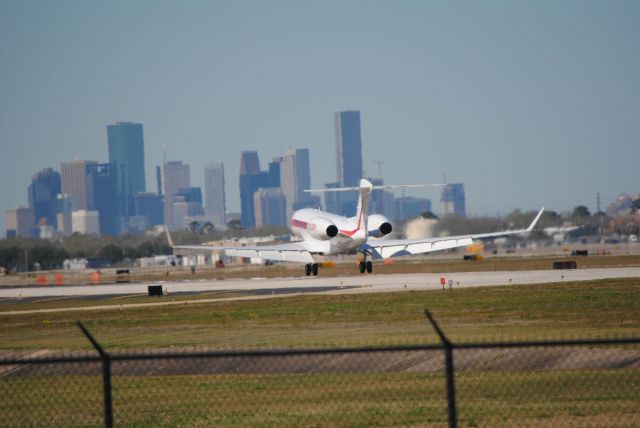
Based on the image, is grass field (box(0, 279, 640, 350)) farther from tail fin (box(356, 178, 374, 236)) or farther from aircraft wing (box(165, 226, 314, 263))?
aircraft wing (box(165, 226, 314, 263))

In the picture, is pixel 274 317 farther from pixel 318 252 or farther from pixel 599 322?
pixel 318 252

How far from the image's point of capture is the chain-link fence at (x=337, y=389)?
1955cm

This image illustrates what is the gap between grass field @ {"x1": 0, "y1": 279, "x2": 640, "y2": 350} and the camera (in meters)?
36.0

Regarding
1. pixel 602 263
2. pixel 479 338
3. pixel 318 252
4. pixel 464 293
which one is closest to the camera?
pixel 479 338

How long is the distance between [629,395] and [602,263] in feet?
236

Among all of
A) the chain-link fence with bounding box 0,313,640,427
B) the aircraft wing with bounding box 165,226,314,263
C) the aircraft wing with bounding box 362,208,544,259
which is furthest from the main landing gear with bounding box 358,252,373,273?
the chain-link fence with bounding box 0,313,640,427

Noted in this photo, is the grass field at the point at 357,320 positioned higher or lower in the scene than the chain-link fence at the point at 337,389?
lower

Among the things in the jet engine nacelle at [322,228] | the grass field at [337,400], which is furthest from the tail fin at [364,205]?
the grass field at [337,400]

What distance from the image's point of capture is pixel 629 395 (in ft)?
70.2

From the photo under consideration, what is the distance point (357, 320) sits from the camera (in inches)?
1704

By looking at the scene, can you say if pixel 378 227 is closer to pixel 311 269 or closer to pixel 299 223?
pixel 299 223

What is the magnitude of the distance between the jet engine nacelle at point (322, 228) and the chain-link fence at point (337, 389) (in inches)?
1928

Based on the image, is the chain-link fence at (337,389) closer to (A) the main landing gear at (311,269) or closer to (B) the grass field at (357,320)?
(B) the grass field at (357,320)

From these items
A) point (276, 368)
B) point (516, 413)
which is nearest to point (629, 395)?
point (516, 413)
